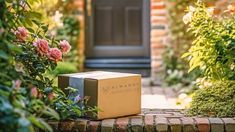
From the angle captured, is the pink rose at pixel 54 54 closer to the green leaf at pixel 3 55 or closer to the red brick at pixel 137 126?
the red brick at pixel 137 126

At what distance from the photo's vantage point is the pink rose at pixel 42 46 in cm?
247

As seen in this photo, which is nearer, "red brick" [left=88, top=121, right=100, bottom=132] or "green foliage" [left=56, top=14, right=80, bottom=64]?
"red brick" [left=88, top=121, right=100, bottom=132]

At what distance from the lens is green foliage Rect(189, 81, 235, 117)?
2.59 m

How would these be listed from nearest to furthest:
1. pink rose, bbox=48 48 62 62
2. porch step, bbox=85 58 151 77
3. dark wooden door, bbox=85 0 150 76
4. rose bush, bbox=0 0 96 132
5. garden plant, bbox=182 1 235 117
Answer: rose bush, bbox=0 0 96 132 → pink rose, bbox=48 48 62 62 → garden plant, bbox=182 1 235 117 → porch step, bbox=85 58 151 77 → dark wooden door, bbox=85 0 150 76

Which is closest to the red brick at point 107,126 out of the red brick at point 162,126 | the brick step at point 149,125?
the brick step at point 149,125

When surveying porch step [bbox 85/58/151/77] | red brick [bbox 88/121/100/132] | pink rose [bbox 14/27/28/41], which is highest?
pink rose [bbox 14/27/28/41]

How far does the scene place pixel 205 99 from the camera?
2.72 m

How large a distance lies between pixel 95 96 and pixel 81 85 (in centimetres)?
11

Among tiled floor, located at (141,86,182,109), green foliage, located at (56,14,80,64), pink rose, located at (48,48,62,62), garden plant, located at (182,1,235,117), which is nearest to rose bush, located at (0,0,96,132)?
pink rose, located at (48,48,62,62)

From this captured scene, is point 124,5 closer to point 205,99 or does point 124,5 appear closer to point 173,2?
point 173,2

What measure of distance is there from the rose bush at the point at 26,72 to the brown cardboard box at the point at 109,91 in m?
0.06

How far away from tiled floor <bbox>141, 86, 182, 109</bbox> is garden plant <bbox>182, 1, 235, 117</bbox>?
3.84ft

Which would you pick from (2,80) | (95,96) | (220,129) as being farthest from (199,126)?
(2,80)

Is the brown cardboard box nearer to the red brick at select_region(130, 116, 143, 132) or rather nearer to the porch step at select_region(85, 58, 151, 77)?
the red brick at select_region(130, 116, 143, 132)
